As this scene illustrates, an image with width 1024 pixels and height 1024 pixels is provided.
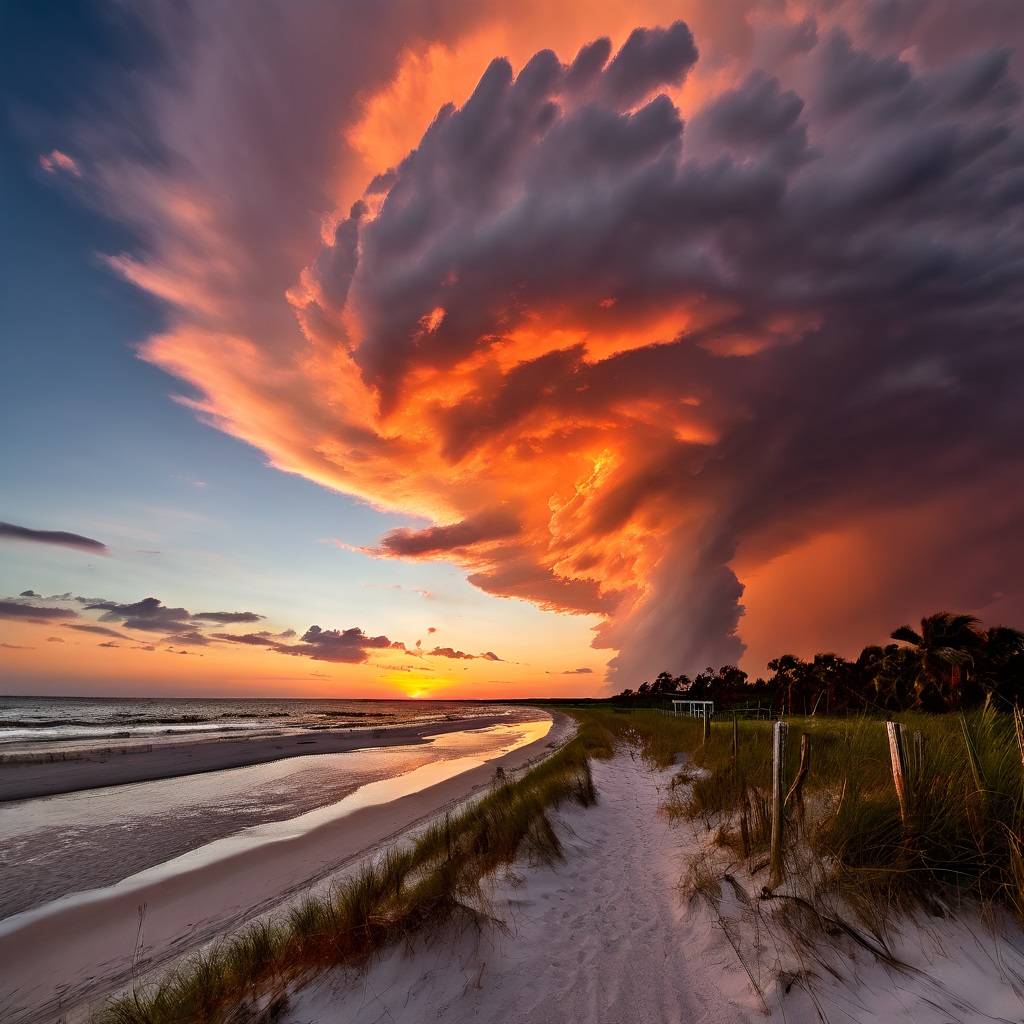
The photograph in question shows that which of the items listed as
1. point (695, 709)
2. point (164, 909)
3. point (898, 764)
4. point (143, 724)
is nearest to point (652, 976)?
point (898, 764)

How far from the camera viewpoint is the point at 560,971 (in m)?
5.45

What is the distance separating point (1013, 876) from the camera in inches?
187

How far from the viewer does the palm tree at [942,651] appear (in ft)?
125

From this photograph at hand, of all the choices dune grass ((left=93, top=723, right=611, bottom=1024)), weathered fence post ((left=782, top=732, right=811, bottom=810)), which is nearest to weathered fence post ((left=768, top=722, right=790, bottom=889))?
weathered fence post ((left=782, top=732, right=811, bottom=810))

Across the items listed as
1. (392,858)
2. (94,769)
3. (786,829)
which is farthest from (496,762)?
(786,829)

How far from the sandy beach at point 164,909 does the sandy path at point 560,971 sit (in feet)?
11.8

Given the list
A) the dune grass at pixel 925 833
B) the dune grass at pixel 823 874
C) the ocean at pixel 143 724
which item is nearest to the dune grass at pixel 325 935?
the dune grass at pixel 823 874

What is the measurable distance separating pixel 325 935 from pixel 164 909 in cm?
489

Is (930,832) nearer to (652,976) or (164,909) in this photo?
(652,976)

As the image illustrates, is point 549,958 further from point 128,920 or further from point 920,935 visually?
point 128,920

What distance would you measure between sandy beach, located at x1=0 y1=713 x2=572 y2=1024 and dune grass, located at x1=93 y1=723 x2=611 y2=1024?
0.94 m

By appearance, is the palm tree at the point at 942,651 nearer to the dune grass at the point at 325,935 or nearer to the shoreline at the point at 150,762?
the shoreline at the point at 150,762

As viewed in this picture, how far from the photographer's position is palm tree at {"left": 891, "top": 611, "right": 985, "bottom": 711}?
38000mm

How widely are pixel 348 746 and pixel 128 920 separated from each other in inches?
1089
